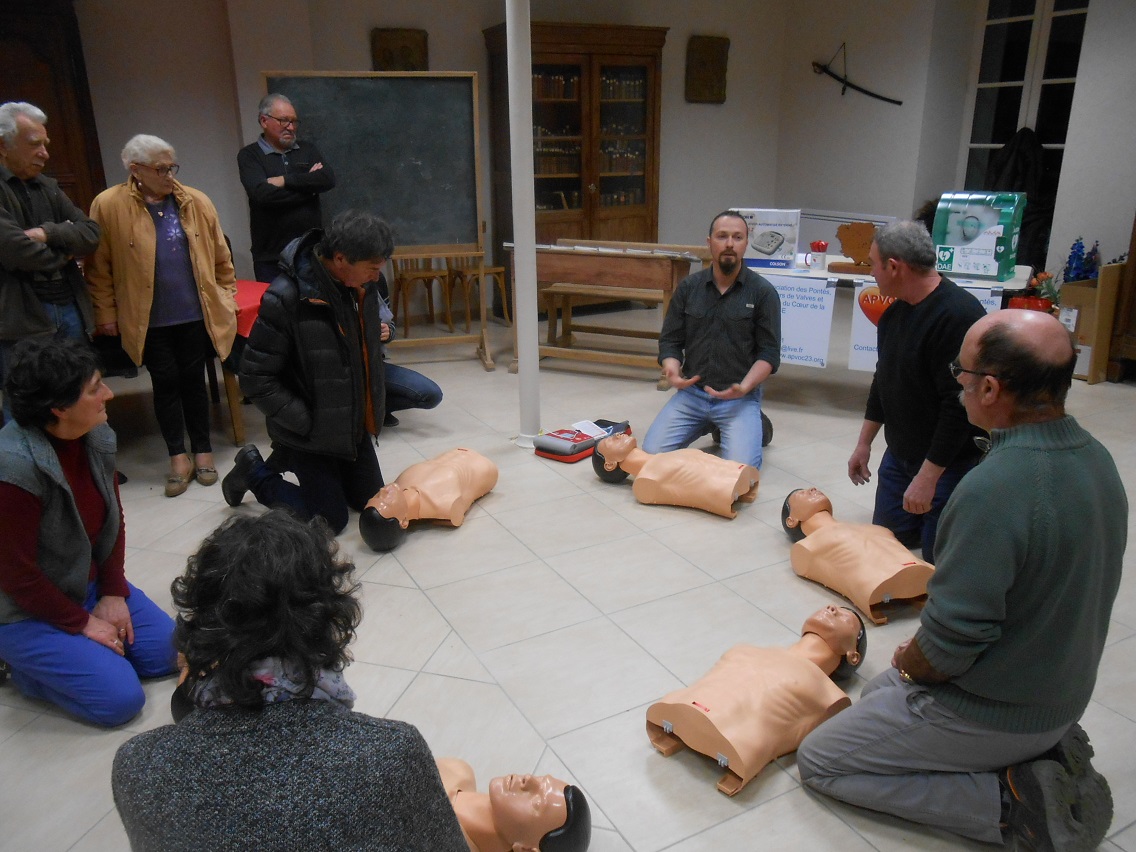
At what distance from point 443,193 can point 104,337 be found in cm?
238

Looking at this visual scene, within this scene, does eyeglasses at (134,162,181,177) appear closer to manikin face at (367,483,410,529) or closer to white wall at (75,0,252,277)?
manikin face at (367,483,410,529)

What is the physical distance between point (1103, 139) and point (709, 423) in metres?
3.77

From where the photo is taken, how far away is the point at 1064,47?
20.6ft

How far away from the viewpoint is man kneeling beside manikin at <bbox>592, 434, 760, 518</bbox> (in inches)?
132

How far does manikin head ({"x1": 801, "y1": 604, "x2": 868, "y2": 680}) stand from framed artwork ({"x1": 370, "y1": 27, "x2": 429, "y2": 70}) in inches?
214

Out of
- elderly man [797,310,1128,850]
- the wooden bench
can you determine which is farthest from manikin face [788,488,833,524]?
the wooden bench

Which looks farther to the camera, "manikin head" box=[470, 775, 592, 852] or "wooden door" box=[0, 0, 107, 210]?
"wooden door" box=[0, 0, 107, 210]

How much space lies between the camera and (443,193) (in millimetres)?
5555

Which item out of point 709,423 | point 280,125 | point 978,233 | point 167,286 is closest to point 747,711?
point 709,423

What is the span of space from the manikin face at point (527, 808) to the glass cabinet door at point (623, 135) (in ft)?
19.3

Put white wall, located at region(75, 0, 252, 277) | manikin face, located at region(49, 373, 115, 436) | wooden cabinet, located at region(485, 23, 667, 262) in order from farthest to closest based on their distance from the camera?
wooden cabinet, located at region(485, 23, 667, 262)
white wall, located at region(75, 0, 252, 277)
manikin face, located at region(49, 373, 115, 436)

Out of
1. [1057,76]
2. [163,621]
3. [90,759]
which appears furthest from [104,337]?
[1057,76]

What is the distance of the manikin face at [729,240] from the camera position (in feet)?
12.2

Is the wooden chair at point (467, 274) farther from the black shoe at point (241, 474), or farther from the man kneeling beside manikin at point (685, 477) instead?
the black shoe at point (241, 474)
